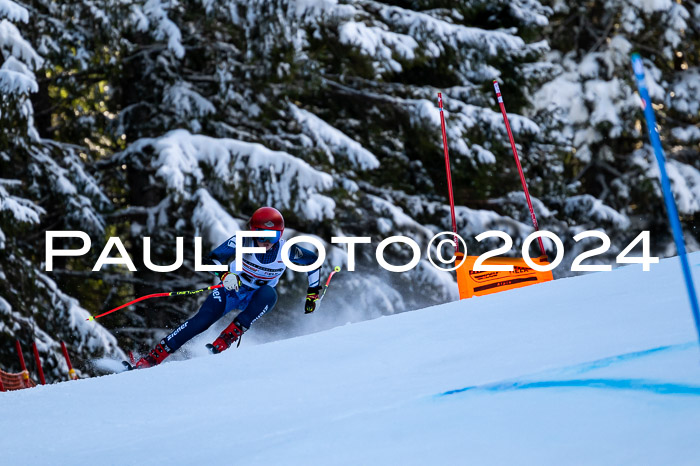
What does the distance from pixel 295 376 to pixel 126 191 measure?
11737mm

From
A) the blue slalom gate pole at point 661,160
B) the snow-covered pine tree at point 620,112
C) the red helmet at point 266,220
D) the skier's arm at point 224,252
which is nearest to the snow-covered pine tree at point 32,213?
the skier's arm at point 224,252

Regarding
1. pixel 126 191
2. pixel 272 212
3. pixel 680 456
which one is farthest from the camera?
pixel 126 191

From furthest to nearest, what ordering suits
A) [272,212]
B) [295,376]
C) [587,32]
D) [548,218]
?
1. [587,32]
2. [548,218]
3. [272,212]
4. [295,376]

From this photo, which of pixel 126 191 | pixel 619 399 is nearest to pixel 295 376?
pixel 619 399

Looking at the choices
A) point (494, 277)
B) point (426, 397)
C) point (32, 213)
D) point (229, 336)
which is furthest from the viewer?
point (32, 213)

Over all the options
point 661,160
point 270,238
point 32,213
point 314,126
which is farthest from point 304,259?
point 314,126

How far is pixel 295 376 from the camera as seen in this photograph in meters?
4.12

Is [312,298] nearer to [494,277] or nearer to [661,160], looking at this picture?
[494,277]

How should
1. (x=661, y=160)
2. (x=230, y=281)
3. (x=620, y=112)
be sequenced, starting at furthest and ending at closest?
(x=620, y=112) < (x=230, y=281) < (x=661, y=160)

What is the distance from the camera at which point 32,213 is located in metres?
11.3

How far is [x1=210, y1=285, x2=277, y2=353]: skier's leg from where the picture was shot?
22.9ft

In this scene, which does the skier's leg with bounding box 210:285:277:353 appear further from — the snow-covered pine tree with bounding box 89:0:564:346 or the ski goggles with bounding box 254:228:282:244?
the snow-covered pine tree with bounding box 89:0:564:346

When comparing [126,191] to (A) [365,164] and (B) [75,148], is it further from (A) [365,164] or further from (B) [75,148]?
(A) [365,164]

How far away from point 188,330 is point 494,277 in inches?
94.1
